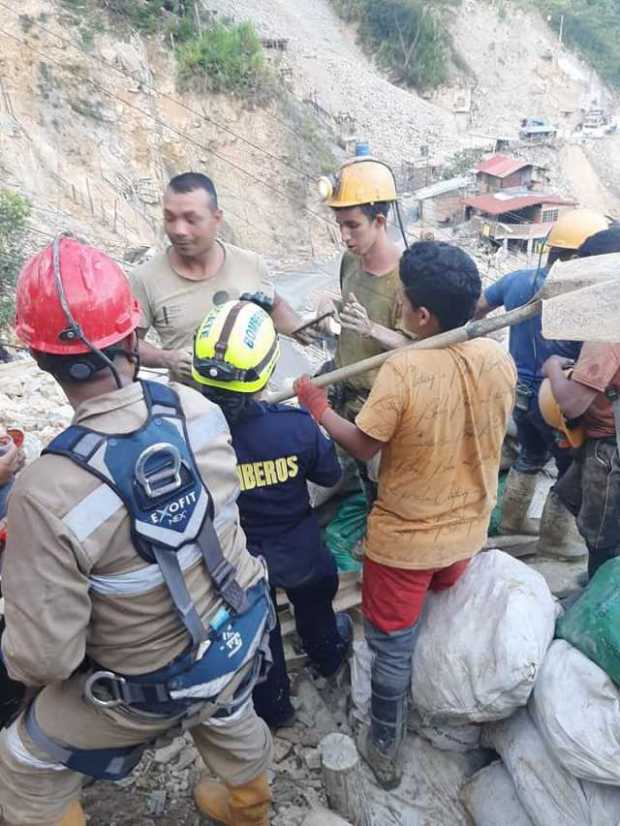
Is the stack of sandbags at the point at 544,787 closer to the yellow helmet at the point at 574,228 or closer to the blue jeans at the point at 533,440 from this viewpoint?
the blue jeans at the point at 533,440

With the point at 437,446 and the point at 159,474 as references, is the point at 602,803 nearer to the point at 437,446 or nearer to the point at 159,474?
the point at 437,446

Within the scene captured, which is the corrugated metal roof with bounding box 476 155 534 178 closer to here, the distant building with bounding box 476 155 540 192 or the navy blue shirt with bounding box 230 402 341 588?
the distant building with bounding box 476 155 540 192

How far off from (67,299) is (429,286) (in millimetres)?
1077

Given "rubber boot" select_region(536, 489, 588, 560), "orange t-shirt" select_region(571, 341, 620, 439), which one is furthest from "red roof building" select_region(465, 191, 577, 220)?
"orange t-shirt" select_region(571, 341, 620, 439)

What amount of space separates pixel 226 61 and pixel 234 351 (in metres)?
21.2

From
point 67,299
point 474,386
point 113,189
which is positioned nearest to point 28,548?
point 67,299

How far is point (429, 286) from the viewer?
2.06 meters

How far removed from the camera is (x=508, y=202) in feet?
84.5

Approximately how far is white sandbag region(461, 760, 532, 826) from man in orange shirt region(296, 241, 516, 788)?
0.89 feet

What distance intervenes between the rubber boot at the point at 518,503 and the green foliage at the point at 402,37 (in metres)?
37.8

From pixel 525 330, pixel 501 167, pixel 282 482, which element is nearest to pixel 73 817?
pixel 282 482

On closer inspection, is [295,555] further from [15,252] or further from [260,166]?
[260,166]

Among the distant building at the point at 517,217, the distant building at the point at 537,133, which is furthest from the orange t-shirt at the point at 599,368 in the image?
the distant building at the point at 537,133

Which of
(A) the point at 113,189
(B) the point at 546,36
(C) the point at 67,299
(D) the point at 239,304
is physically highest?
(B) the point at 546,36
